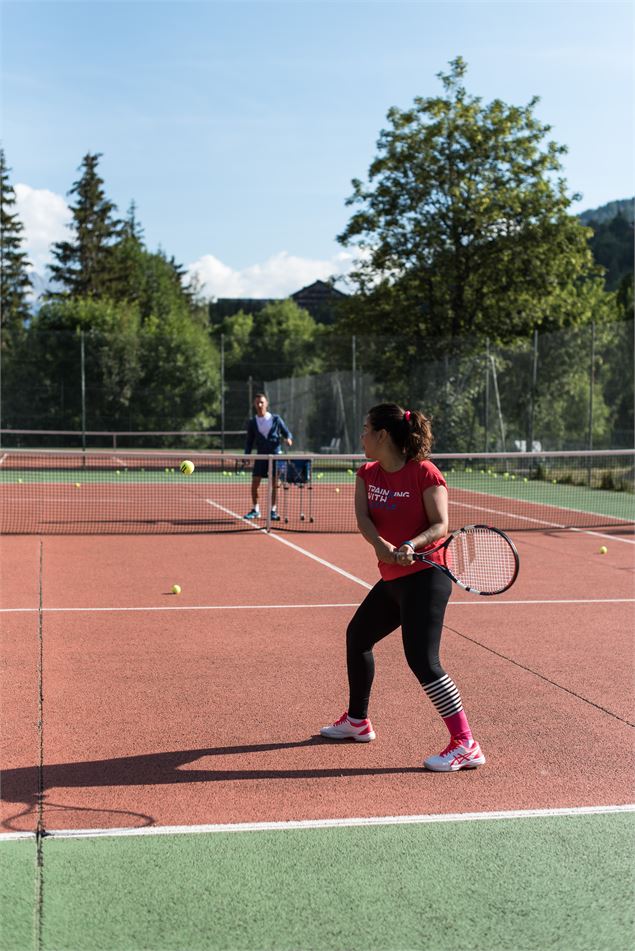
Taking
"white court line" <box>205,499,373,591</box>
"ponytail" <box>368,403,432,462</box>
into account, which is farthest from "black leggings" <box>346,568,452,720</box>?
"white court line" <box>205,499,373,591</box>

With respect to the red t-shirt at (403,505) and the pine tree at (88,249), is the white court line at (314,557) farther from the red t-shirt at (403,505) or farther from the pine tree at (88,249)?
the pine tree at (88,249)

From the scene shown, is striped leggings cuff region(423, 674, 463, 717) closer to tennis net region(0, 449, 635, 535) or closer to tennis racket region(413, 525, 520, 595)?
tennis racket region(413, 525, 520, 595)

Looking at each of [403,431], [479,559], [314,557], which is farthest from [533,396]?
[403,431]

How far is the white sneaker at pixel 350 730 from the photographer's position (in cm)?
512

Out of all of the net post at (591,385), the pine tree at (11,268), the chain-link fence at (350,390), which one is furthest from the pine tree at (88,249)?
the net post at (591,385)

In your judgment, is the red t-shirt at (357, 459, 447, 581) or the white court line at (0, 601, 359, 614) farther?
the white court line at (0, 601, 359, 614)

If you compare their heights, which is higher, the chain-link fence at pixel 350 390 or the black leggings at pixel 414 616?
the chain-link fence at pixel 350 390

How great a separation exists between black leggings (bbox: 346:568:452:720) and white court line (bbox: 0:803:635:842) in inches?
28.2

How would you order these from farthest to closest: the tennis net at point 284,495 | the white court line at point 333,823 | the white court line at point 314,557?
the tennis net at point 284,495 → the white court line at point 314,557 → the white court line at point 333,823

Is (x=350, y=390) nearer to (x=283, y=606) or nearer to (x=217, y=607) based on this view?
(x=283, y=606)

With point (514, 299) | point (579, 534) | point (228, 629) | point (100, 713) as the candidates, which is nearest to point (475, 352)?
point (514, 299)

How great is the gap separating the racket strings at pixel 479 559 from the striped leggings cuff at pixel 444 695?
510mm

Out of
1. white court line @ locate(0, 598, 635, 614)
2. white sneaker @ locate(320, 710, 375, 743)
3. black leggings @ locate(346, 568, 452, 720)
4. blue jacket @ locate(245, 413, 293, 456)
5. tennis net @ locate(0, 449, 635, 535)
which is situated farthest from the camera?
blue jacket @ locate(245, 413, 293, 456)

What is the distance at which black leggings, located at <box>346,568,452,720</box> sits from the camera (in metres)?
4.66
